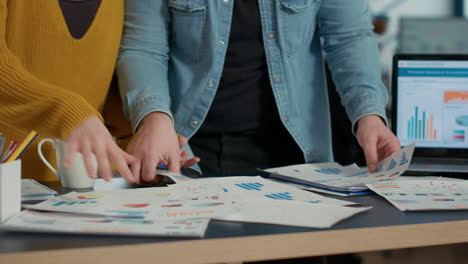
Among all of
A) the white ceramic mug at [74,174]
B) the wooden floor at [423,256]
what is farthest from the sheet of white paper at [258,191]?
the white ceramic mug at [74,174]

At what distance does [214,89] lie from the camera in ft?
4.75

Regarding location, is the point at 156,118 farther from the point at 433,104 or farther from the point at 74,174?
the point at 433,104

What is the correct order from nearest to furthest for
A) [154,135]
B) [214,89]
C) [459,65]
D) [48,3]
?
[154,135]
[48,3]
[214,89]
[459,65]

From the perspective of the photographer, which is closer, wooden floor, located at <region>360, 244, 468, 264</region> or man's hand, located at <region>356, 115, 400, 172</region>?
wooden floor, located at <region>360, 244, 468, 264</region>

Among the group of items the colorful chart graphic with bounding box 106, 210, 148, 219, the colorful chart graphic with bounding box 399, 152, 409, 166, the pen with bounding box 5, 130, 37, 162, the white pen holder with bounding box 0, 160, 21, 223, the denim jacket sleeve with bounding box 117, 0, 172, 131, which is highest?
the denim jacket sleeve with bounding box 117, 0, 172, 131

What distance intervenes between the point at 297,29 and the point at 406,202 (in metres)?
0.62

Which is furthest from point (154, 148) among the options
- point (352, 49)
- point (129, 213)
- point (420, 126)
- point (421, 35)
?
point (421, 35)

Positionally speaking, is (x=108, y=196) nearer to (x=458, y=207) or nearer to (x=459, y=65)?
(x=458, y=207)

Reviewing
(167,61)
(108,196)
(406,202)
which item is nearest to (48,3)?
(167,61)

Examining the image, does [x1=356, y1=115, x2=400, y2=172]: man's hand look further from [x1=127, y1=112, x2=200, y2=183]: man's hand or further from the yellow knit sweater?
the yellow knit sweater

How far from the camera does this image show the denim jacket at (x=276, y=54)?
4.62 feet

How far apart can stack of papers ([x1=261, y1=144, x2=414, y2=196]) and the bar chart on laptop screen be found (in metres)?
0.35

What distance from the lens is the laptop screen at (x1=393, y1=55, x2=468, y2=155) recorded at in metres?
1.58

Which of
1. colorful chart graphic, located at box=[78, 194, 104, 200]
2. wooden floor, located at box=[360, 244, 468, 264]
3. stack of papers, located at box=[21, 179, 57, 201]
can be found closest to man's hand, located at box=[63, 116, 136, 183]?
colorful chart graphic, located at box=[78, 194, 104, 200]
